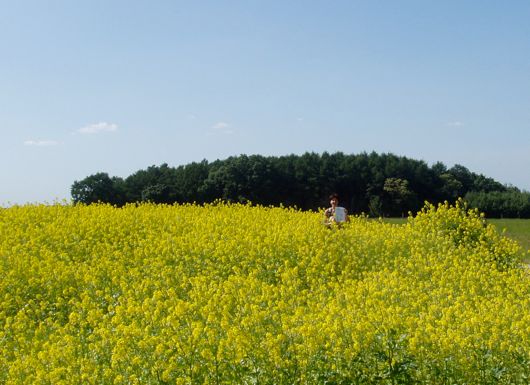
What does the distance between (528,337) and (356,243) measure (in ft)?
19.9

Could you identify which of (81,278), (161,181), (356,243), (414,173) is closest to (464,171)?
(414,173)

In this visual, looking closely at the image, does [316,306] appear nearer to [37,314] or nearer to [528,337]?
[528,337]

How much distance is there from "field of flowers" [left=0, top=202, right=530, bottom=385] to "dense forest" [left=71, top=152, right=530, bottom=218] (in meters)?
28.2

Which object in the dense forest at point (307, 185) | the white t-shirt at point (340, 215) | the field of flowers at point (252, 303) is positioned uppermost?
the dense forest at point (307, 185)

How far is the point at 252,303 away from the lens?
716cm

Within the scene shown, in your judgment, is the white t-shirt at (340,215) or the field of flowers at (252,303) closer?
the field of flowers at (252,303)

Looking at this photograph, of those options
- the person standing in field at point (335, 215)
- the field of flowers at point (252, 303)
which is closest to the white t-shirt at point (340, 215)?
the person standing in field at point (335, 215)

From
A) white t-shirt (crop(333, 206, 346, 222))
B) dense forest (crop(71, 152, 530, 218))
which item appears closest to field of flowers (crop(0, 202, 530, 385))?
white t-shirt (crop(333, 206, 346, 222))

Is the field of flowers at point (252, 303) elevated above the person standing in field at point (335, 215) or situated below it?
below

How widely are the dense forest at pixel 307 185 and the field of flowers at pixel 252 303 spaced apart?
92.4 ft

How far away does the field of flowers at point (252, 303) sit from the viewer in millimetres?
5180

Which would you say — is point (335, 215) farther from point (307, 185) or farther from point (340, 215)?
point (307, 185)

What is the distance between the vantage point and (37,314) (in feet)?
28.2

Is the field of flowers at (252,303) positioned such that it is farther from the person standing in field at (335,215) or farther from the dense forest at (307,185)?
the dense forest at (307,185)
